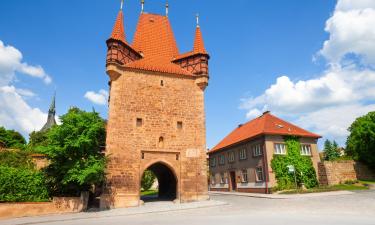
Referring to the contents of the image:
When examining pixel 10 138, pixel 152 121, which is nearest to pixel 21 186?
pixel 152 121

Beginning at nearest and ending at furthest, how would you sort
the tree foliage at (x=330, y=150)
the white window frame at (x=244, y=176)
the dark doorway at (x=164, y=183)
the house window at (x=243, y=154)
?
1. the dark doorway at (x=164, y=183)
2. the white window frame at (x=244, y=176)
3. the house window at (x=243, y=154)
4. the tree foliage at (x=330, y=150)

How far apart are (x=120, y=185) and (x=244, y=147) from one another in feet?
58.1

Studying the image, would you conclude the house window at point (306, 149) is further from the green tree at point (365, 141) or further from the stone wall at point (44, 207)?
the stone wall at point (44, 207)

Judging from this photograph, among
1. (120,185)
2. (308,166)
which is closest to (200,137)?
(120,185)

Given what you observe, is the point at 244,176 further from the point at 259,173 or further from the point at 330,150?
the point at 330,150

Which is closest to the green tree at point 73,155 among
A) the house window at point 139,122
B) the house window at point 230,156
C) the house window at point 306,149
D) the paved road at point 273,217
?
the paved road at point 273,217

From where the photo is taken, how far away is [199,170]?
22.7m

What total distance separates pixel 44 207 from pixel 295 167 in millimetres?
22837

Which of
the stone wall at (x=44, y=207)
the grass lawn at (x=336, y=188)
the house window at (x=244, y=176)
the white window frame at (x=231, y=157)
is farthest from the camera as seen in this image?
the white window frame at (x=231, y=157)

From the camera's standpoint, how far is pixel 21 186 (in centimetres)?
1744

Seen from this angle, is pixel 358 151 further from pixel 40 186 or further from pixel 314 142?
pixel 40 186

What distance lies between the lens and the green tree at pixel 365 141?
33.4 metres

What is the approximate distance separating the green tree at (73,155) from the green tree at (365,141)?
31.3 m

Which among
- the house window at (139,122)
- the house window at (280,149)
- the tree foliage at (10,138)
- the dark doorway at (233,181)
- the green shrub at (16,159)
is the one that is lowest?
the dark doorway at (233,181)
